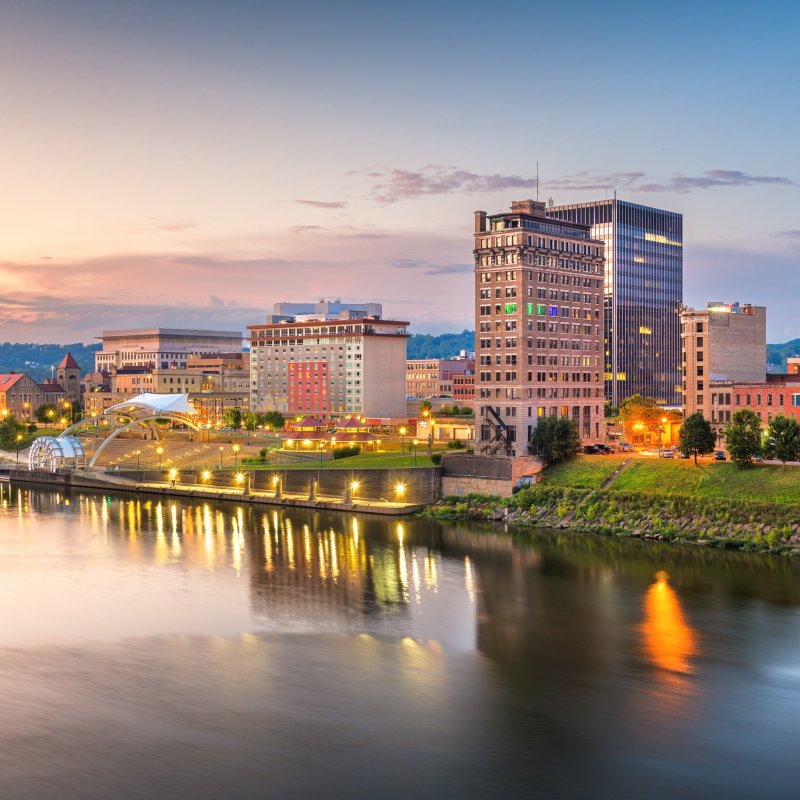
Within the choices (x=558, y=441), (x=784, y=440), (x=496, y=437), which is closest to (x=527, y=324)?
(x=496, y=437)

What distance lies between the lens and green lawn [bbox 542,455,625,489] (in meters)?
87.6

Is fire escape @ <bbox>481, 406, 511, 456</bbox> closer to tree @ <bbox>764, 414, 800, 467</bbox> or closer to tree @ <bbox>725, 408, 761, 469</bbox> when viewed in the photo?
tree @ <bbox>725, 408, 761, 469</bbox>

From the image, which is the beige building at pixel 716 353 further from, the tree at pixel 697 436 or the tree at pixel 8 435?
the tree at pixel 8 435

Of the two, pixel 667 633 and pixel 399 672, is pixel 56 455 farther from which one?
pixel 667 633

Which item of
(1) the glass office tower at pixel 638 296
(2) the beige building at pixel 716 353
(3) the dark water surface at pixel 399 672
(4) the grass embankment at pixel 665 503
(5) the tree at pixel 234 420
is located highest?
(1) the glass office tower at pixel 638 296

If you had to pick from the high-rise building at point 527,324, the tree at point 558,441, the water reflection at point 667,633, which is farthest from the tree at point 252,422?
the water reflection at point 667,633

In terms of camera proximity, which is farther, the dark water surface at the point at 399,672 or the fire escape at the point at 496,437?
the fire escape at the point at 496,437

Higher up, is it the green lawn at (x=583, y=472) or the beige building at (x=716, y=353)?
the beige building at (x=716, y=353)

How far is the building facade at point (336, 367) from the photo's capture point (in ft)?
583

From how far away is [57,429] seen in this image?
186875 mm

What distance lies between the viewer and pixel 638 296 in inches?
7475

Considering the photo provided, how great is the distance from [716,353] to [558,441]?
21783 mm

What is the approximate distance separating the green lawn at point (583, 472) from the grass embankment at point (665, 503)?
0.09 metres

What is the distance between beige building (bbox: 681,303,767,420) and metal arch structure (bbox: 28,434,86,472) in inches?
2945
